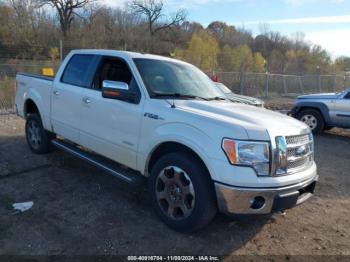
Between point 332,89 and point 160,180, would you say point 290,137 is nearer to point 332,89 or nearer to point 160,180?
point 160,180

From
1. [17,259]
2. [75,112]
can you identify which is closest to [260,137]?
[17,259]

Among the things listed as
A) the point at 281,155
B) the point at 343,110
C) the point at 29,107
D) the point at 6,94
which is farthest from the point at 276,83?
the point at 281,155

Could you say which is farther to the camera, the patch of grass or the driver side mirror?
the patch of grass

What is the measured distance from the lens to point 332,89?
29.7 meters

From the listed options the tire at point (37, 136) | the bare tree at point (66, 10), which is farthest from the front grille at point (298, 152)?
the bare tree at point (66, 10)

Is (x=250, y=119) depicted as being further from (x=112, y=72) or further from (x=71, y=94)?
(x=71, y=94)

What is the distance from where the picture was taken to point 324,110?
34.0ft

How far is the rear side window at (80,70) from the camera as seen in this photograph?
17.3ft

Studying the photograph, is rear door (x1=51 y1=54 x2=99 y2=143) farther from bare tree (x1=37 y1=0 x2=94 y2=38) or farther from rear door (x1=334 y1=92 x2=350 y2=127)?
bare tree (x1=37 y1=0 x2=94 y2=38)

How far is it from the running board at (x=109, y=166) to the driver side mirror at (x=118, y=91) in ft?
3.00

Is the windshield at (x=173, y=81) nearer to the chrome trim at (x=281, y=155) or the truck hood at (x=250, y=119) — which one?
the truck hood at (x=250, y=119)

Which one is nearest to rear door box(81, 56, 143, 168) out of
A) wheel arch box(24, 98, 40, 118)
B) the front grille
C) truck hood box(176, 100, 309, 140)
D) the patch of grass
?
truck hood box(176, 100, 309, 140)

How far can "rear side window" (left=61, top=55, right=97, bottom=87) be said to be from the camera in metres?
5.28

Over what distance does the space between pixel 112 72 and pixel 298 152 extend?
2671 millimetres
